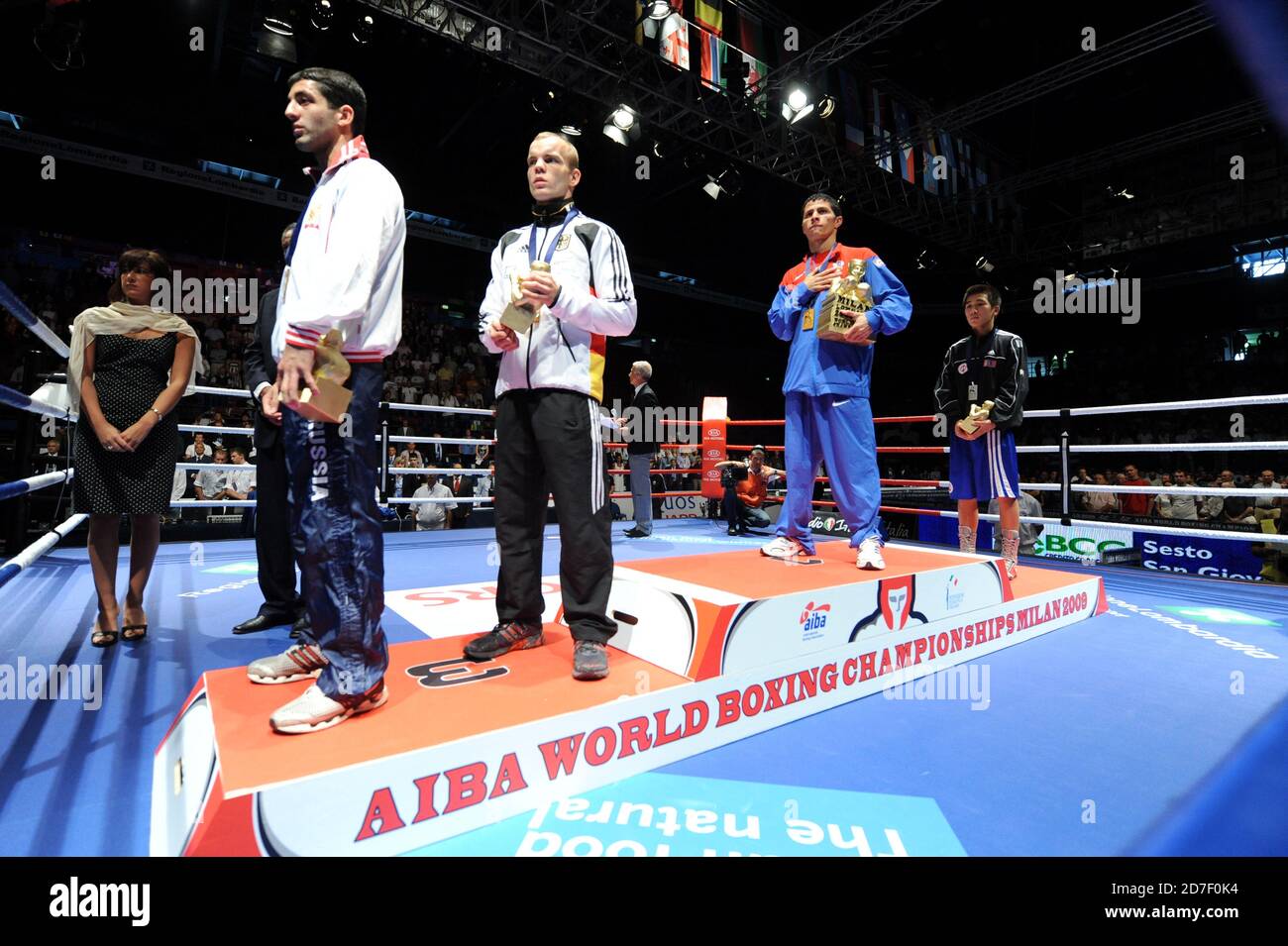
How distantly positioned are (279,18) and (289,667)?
6.26 m

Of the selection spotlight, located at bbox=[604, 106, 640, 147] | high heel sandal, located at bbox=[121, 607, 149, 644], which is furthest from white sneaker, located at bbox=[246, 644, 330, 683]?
spotlight, located at bbox=[604, 106, 640, 147]

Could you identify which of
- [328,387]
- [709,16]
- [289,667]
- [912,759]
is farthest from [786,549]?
[709,16]

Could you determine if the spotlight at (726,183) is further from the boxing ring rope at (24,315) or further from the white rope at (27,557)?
the white rope at (27,557)

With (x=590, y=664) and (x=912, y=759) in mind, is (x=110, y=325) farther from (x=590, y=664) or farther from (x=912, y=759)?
(x=912, y=759)

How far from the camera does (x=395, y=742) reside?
1.15 meters

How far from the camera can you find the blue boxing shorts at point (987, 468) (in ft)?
10.4

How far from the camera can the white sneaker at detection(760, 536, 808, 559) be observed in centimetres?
264

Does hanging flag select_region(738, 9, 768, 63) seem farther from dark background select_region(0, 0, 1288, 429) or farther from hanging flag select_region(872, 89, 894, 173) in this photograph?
hanging flag select_region(872, 89, 894, 173)

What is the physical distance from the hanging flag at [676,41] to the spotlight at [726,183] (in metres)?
1.61

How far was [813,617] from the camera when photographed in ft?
6.25

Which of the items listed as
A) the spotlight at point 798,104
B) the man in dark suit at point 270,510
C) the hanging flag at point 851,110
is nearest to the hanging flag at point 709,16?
the spotlight at point 798,104

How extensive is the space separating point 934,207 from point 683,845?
1220 centimetres
